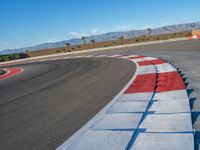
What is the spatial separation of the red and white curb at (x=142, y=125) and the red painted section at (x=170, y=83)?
30 millimetres

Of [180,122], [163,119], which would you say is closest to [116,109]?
[163,119]

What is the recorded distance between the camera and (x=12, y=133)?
5227 mm

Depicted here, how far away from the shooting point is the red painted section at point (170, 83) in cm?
710

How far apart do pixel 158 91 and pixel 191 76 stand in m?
1.90

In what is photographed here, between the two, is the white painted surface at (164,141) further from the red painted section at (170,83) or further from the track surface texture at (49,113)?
the red painted section at (170,83)

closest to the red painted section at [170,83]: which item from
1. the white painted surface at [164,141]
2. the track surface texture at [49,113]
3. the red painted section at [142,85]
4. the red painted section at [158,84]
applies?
the red painted section at [158,84]

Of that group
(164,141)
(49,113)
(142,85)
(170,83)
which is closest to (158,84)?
(170,83)

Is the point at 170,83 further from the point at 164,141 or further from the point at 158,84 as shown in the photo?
the point at 164,141

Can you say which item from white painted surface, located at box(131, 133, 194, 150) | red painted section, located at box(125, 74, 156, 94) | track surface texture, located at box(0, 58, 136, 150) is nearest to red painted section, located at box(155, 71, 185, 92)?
red painted section, located at box(125, 74, 156, 94)

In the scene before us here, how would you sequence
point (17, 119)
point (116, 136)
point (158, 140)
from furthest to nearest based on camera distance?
1. point (17, 119)
2. point (116, 136)
3. point (158, 140)

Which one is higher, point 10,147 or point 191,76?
point 191,76

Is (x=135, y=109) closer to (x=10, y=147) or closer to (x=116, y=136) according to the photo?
(x=116, y=136)

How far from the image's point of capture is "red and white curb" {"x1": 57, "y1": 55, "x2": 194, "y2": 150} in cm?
397

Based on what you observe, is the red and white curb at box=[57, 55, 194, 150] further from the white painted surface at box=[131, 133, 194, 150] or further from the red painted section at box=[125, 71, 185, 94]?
the red painted section at box=[125, 71, 185, 94]
